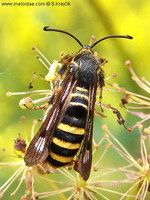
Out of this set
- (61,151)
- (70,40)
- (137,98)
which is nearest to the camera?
(61,151)

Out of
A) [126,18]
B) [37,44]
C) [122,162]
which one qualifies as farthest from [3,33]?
[122,162]

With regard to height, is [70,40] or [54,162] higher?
[70,40]

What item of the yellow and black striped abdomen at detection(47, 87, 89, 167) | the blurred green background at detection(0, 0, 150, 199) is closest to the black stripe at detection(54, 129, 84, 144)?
the yellow and black striped abdomen at detection(47, 87, 89, 167)

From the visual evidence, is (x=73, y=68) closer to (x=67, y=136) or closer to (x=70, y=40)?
(x=67, y=136)

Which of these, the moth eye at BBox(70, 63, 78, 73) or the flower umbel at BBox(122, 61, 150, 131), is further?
the flower umbel at BBox(122, 61, 150, 131)

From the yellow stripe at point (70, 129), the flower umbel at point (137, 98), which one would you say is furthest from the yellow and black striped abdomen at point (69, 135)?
the flower umbel at point (137, 98)

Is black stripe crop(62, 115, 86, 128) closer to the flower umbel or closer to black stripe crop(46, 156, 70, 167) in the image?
black stripe crop(46, 156, 70, 167)

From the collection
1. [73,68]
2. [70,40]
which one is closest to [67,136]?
[73,68]

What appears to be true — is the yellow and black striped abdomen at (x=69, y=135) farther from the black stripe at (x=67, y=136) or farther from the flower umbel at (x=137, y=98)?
the flower umbel at (x=137, y=98)
